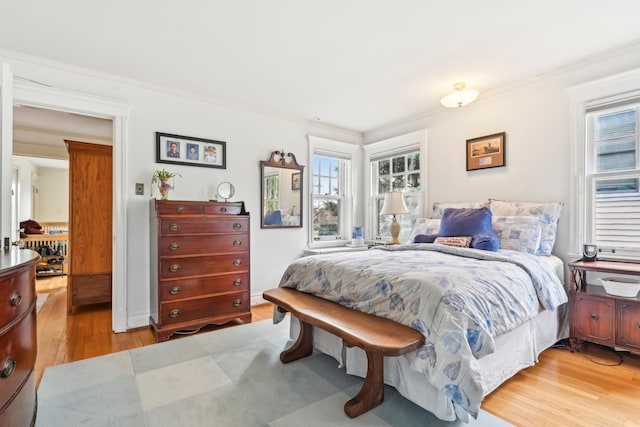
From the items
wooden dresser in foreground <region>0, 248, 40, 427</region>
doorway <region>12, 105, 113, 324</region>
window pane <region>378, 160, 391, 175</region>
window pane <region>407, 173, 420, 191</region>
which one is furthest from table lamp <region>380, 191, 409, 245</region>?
doorway <region>12, 105, 113, 324</region>

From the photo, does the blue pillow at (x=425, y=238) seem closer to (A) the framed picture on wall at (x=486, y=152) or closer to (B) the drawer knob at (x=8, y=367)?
(A) the framed picture on wall at (x=486, y=152)

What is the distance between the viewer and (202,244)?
2980mm

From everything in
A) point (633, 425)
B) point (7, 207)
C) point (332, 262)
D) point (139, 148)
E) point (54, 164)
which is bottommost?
point (633, 425)

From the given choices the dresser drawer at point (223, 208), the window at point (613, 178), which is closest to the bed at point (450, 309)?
the window at point (613, 178)

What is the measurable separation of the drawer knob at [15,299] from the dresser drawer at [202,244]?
1464 millimetres

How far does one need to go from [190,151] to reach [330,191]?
2.04 m

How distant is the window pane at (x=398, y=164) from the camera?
4418mm

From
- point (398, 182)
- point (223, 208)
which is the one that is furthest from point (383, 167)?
point (223, 208)

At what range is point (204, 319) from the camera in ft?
9.73

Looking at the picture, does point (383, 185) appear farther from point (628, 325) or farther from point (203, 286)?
point (628, 325)

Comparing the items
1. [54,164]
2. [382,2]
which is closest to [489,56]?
[382,2]

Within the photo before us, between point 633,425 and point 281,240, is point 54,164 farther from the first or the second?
point 633,425

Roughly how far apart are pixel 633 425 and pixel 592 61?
2.69m

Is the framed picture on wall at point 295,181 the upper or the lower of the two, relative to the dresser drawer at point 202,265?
upper
